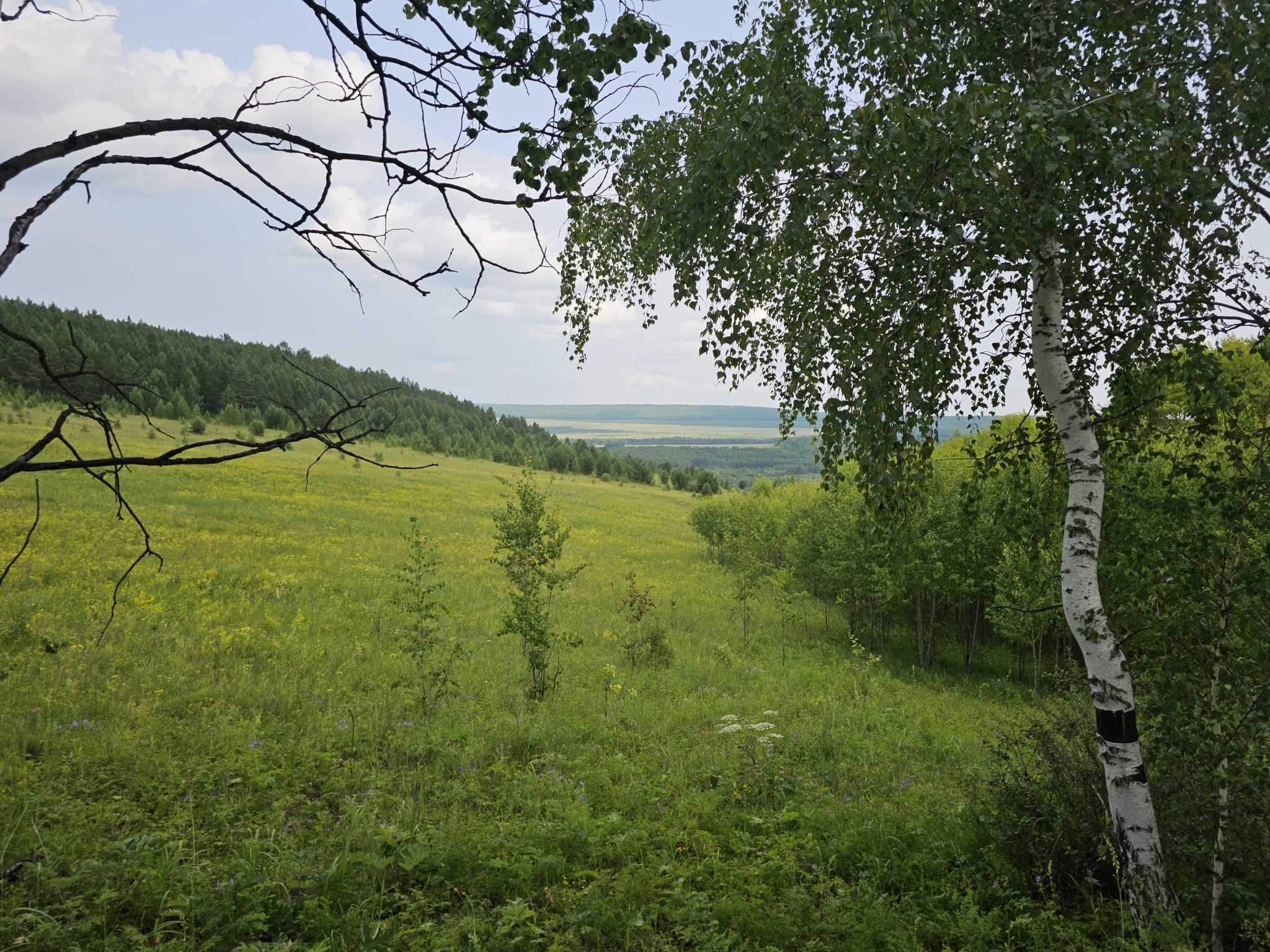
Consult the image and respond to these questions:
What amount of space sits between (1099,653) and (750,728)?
17.8 feet

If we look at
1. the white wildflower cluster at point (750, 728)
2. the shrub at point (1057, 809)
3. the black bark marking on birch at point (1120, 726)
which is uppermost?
the black bark marking on birch at point (1120, 726)

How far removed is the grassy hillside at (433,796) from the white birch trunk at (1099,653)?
0.49 m

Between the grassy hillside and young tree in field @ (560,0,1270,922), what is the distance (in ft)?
6.82

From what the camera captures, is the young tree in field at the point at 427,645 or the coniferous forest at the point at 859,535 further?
the young tree in field at the point at 427,645

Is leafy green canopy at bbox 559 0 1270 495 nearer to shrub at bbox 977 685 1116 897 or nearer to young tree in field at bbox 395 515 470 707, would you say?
shrub at bbox 977 685 1116 897

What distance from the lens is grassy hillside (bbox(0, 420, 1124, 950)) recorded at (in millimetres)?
3898

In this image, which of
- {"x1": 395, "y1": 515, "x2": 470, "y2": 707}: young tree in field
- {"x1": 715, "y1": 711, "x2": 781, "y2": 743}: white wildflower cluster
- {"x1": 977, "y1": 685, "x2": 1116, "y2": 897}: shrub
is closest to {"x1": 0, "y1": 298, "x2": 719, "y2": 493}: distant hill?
{"x1": 395, "y1": 515, "x2": 470, "y2": 707}: young tree in field

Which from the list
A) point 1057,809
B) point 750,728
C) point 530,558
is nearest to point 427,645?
point 530,558

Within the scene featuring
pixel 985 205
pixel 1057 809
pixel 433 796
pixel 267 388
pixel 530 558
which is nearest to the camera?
pixel 985 205

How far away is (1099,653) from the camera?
3.69 m

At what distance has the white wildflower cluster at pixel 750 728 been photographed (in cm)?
798

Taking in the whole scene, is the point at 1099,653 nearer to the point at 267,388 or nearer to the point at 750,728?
the point at 750,728

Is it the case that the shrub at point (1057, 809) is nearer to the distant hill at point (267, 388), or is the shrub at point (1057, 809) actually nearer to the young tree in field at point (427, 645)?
the young tree in field at point (427, 645)

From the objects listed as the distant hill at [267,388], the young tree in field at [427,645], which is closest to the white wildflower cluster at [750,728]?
the young tree in field at [427,645]
